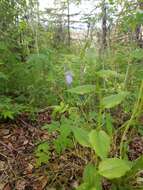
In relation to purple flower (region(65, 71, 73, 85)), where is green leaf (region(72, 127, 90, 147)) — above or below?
below

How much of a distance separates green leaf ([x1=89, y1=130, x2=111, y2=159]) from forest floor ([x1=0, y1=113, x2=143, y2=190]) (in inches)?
18.5

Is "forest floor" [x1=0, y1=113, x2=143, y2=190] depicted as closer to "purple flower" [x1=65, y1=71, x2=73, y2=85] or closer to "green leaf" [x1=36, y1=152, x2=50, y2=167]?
"green leaf" [x1=36, y1=152, x2=50, y2=167]

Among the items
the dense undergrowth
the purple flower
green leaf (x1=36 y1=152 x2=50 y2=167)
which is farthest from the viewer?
green leaf (x1=36 y1=152 x2=50 y2=167)

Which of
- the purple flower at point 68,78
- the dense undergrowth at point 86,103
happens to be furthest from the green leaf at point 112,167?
the purple flower at point 68,78

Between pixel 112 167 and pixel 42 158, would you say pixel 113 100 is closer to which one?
pixel 112 167

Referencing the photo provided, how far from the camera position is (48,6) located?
562 centimetres

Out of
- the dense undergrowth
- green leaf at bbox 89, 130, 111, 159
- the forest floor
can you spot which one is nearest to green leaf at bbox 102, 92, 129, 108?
the dense undergrowth

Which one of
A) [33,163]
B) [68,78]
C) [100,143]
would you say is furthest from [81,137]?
[33,163]

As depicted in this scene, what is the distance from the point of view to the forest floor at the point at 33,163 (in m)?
1.69

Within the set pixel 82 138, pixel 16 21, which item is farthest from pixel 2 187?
pixel 16 21

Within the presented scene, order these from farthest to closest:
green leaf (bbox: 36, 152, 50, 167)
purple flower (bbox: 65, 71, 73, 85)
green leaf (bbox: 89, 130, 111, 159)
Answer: green leaf (bbox: 36, 152, 50, 167) < purple flower (bbox: 65, 71, 73, 85) < green leaf (bbox: 89, 130, 111, 159)

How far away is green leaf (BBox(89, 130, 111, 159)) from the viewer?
3.92 feet

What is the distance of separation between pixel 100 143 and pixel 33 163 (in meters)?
0.73

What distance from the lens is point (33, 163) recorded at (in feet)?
6.07
